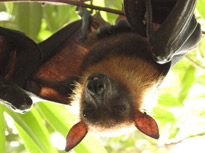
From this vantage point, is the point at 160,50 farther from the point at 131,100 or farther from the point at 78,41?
the point at 78,41

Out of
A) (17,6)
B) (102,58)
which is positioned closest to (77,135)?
(102,58)

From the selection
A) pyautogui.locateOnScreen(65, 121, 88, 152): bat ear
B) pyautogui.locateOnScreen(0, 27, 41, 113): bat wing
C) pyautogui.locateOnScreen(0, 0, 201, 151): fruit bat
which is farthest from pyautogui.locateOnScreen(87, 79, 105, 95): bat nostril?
pyautogui.locateOnScreen(0, 27, 41, 113): bat wing

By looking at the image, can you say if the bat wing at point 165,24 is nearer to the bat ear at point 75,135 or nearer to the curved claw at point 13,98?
the bat ear at point 75,135

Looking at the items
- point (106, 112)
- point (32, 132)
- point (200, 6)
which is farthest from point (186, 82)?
point (32, 132)

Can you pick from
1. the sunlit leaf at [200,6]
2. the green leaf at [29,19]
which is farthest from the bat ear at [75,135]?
the sunlit leaf at [200,6]

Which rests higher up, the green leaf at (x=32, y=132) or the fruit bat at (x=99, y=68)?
the fruit bat at (x=99, y=68)

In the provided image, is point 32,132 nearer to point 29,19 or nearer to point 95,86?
point 95,86

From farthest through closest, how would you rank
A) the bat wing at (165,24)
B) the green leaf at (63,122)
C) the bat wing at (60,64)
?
the bat wing at (60,64) < the green leaf at (63,122) < the bat wing at (165,24)
